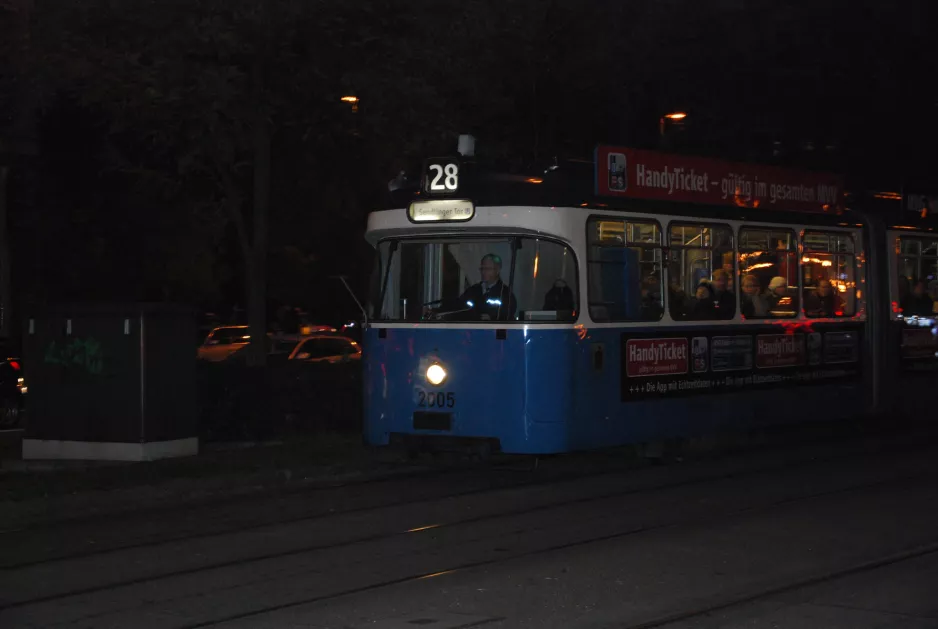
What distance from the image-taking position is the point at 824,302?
623 inches

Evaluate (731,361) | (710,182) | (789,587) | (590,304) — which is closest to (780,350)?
(731,361)

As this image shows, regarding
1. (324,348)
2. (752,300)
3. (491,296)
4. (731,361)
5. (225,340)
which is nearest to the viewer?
(491,296)

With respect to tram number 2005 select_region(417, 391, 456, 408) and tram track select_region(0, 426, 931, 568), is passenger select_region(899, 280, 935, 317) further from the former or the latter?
tram number 2005 select_region(417, 391, 456, 408)

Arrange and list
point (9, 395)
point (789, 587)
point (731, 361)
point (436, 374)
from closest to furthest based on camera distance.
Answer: point (789, 587)
point (436, 374)
point (731, 361)
point (9, 395)

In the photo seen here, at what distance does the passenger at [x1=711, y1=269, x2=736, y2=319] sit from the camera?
14.2 m

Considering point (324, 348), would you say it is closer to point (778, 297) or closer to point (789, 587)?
point (778, 297)

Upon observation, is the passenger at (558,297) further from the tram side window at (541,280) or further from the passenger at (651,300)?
the passenger at (651,300)

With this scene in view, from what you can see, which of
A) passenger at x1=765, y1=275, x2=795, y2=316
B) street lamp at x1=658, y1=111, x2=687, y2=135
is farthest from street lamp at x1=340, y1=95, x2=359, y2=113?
street lamp at x1=658, y1=111, x2=687, y2=135

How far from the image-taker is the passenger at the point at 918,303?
17.1m

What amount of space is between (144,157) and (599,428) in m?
12.8

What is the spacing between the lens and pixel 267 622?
7254 mm

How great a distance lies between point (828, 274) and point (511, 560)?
8202 mm

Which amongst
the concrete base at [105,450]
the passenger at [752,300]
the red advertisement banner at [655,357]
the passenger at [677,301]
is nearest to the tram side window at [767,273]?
the passenger at [752,300]

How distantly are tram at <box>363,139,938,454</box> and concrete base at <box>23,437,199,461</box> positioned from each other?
2746mm
